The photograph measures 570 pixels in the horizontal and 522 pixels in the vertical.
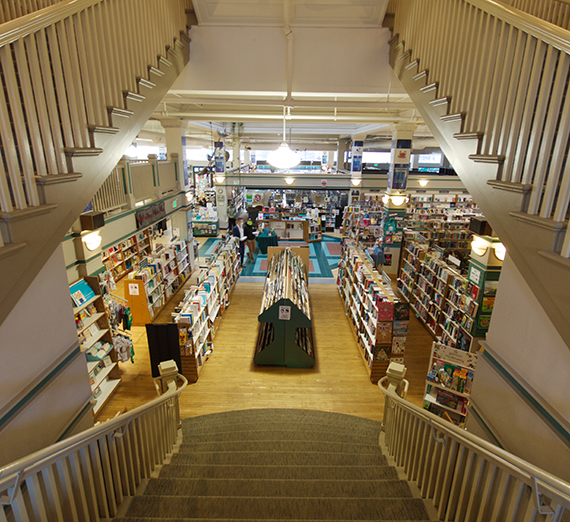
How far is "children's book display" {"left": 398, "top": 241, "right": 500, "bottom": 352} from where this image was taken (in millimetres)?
5781

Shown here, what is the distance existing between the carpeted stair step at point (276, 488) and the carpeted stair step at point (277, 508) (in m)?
0.13

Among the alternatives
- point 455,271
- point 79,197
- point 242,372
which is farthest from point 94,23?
point 455,271

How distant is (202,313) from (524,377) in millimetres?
5316

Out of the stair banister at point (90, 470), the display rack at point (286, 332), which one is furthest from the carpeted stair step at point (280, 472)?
the display rack at point (286, 332)

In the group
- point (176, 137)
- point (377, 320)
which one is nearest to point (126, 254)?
point (176, 137)

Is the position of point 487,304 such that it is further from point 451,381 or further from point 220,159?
point 220,159

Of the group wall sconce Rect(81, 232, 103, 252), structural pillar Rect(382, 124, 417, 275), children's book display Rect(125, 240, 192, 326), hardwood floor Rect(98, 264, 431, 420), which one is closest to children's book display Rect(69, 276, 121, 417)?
hardwood floor Rect(98, 264, 431, 420)

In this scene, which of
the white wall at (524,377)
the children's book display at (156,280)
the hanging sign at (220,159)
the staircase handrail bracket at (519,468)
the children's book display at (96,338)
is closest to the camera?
the staircase handrail bracket at (519,468)

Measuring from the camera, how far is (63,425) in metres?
2.56

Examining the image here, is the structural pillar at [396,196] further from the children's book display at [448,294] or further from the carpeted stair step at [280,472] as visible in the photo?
the carpeted stair step at [280,472]

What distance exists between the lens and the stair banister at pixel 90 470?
1504 millimetres

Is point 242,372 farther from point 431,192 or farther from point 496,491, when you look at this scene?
point 431,192

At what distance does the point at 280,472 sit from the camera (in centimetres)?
293

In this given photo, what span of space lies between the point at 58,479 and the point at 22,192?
1.57m
